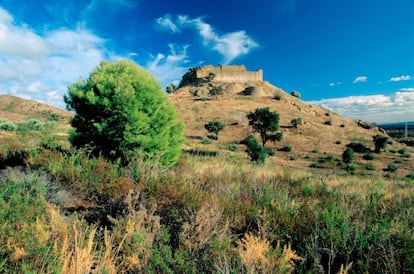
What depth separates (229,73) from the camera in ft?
293

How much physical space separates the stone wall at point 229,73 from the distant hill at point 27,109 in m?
47.3

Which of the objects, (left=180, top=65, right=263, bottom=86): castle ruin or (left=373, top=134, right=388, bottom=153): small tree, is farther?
(left=180, top=65, right=263, bottom=86): castle ruin

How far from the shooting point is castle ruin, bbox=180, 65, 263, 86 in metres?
87.5

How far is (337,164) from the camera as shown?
27.8 metres

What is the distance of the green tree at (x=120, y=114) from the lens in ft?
24.7

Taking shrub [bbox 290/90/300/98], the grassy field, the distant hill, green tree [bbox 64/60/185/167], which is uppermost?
shrub [bbox 290/90/300/98]

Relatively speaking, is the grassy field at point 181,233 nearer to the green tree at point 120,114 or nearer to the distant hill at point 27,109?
the green tree at point 120,114

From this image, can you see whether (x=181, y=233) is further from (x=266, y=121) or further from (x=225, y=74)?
(x=225, y=74)

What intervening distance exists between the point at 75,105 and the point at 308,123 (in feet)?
149

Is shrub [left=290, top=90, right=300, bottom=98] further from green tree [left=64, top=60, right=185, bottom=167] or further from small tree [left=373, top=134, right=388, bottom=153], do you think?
green tree [left=64, top=60, right=185, bottom=167]

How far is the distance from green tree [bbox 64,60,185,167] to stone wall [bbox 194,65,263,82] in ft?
266

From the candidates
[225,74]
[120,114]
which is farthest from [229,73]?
[120,114]

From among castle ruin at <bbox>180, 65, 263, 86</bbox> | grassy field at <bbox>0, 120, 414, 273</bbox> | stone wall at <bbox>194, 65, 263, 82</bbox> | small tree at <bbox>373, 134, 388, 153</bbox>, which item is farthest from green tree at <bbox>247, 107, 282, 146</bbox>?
stone wall at <bbox>194, 65, 263, 82</bbox>

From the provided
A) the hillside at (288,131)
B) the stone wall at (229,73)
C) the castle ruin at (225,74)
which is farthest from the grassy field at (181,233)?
the stone wall at (229,73)
